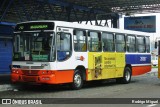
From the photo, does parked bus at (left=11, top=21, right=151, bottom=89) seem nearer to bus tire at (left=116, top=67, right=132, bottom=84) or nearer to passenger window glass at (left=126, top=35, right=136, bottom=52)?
bus tire at (left=116, top=67, right=132, bottom=84)

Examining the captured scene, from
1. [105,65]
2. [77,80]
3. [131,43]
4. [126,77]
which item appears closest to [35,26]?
[77,80]

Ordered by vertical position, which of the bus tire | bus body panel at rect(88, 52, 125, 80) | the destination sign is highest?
the destination sign

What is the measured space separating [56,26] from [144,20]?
29.3m

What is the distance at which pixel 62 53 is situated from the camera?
53.9 feet

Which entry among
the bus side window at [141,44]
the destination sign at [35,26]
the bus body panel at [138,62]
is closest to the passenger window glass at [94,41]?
→ the destination sign at [35,26]

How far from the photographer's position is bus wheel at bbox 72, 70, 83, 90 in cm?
1719

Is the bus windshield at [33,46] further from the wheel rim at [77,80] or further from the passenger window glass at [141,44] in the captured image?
the passenger window glass at [141,44]

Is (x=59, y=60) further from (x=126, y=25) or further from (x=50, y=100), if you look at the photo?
(x=126, y=25)

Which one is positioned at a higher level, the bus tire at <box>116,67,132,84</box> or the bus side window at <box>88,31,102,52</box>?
the bus side window at <box>88,31,102,52</box>

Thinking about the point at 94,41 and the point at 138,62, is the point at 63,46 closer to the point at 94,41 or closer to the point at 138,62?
the point at 94,41

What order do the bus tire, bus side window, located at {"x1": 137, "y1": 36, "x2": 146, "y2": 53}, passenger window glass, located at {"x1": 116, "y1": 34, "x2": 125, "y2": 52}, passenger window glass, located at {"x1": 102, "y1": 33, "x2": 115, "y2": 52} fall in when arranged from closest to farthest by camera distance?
passenger window glass, located at {"x1": 102, "y1": 33, "x2": 115, "y2": 52}
passenger window glass, located at {"x1": 116, "y1": 34, "x2": 125, "y2": 52}
the bus tire
bus side window, located at {"x1": 137, "y1": 36, "x2": 146, "y2": 53}

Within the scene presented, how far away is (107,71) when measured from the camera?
64.6ft

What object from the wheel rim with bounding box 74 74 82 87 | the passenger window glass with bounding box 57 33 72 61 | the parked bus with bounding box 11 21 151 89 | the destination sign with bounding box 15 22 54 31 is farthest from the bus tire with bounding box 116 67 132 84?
the destination sign with bounding box 15 22 54 31

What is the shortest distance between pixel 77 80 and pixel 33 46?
2574 mm
